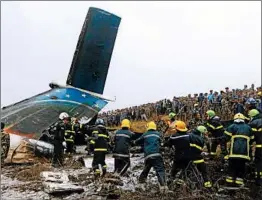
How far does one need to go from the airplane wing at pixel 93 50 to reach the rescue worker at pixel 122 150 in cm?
726

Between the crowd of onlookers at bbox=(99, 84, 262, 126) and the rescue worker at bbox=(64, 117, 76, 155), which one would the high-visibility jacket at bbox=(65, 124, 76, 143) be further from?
the crowd of onlookers at bbox=(99, 84, 262, 126)

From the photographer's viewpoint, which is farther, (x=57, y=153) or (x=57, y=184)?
(x=57, y=153)

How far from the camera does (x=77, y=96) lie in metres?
15.2

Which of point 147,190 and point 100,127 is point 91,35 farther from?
point 147,190

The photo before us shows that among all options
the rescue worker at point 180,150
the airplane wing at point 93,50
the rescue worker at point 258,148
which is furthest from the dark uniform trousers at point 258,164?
the airplane wing at point 93,50

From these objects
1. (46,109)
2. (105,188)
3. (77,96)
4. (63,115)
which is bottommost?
(105,188)

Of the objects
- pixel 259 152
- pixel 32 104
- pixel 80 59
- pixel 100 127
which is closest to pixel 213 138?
pixel 259 152

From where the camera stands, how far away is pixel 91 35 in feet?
53.9


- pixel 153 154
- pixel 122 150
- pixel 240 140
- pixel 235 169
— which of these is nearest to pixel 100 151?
pixel 122 150

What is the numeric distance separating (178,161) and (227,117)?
1092 cm

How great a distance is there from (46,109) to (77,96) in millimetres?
2151

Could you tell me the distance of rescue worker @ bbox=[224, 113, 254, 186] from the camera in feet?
27.6

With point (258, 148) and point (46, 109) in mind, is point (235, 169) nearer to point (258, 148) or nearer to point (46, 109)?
point (258, 148)

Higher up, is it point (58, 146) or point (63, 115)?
point (63, 115)
